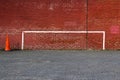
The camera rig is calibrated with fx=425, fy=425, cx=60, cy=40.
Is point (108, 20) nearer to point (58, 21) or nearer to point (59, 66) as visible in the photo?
point (58, 21)

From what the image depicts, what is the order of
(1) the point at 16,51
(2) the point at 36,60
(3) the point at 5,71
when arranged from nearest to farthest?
(3) the point at 5,71 < (2) the point at 36,60 < (1) the point at 16,51

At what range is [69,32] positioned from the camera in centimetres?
2170

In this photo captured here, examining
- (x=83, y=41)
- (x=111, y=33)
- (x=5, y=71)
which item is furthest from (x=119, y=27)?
(x=5, y=71)

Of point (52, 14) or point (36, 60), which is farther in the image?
point (52, 14)

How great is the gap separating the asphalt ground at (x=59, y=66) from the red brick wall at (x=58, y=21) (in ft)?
5.47

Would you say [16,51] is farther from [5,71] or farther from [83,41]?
[5,71]

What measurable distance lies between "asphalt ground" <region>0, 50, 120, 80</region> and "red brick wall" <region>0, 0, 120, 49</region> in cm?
167

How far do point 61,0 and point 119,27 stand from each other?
327cm

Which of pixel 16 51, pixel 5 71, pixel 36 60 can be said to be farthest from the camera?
pixel 16 51

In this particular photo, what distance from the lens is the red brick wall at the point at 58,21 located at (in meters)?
21.6

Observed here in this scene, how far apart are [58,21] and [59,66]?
6897 mm

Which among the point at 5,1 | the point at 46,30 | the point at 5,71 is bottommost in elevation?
the point at 5,71

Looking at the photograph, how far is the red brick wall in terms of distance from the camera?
71.0 feet

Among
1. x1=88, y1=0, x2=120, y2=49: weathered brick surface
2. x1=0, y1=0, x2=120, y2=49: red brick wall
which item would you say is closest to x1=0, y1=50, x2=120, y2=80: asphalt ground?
x1=0, y1=0, x2=120, y2=49: red brick wall
